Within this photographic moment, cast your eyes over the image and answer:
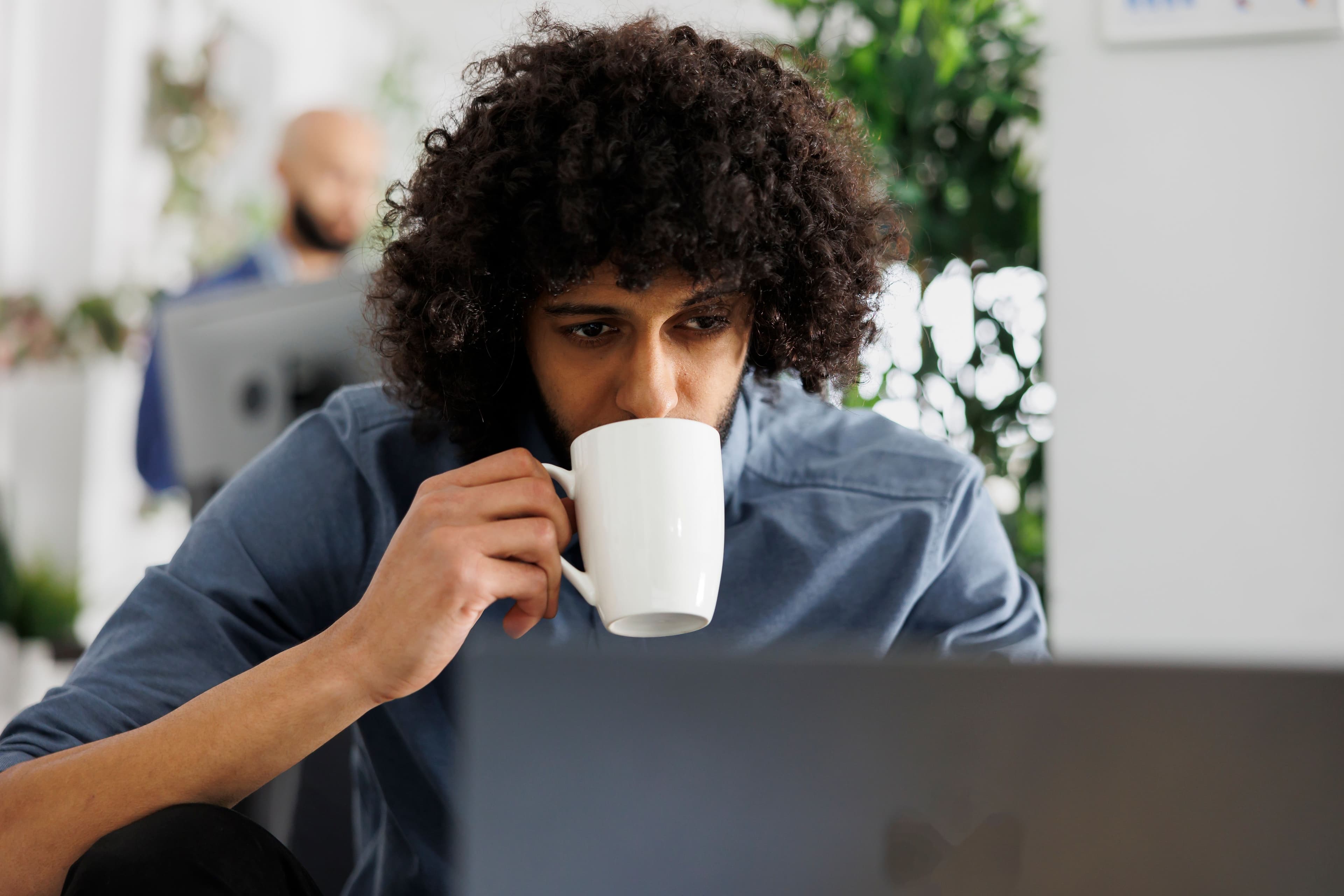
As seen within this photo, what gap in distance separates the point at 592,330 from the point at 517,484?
20 cm

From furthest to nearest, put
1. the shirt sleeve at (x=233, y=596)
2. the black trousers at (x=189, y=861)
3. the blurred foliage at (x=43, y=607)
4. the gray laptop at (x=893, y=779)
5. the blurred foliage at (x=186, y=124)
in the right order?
the blurred foliage at (x=186, y=124) → the blurred foliage at (x=43, y=607) → the shirt sleeve at (x=233, y=596) → the black trousers at (x=189, y=861) → the gray laptop at (x=893, y=779)

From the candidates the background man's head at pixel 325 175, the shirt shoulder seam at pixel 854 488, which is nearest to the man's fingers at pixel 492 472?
the shirt shoulder seam at pixel 854 488

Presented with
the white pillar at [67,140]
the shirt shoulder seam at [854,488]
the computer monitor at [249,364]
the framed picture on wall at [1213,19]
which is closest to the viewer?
the shirt shoulder seam at [854,488]

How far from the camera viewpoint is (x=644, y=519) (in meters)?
0.69

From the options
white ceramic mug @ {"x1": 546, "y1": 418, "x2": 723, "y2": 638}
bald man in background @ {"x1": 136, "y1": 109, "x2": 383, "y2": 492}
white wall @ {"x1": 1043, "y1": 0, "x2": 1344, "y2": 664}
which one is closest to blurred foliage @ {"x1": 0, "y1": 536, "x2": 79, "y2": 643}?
bald man in background @ {"x1": 136, "y1": 109, "x2": 383, "y2": 492}

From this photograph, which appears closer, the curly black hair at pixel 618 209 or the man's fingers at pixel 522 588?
the man's fingers at pixel 522 588

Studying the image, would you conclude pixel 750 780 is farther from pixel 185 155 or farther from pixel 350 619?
pixel 185 155

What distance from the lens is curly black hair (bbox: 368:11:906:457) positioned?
82cm

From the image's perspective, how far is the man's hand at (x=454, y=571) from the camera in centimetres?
68

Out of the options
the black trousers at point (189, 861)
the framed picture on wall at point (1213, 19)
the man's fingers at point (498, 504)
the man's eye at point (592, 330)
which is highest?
the framed picture on wall at point (1213, 19)

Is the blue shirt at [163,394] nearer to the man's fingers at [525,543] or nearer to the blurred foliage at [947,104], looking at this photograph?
the blurred foliage at [947,104]

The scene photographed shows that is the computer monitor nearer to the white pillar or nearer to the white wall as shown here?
the white wall

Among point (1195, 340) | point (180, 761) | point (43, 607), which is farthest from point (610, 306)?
point (43, 607)

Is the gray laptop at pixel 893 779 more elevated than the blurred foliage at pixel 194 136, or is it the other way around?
the blurred foliage at pixel 194 136
